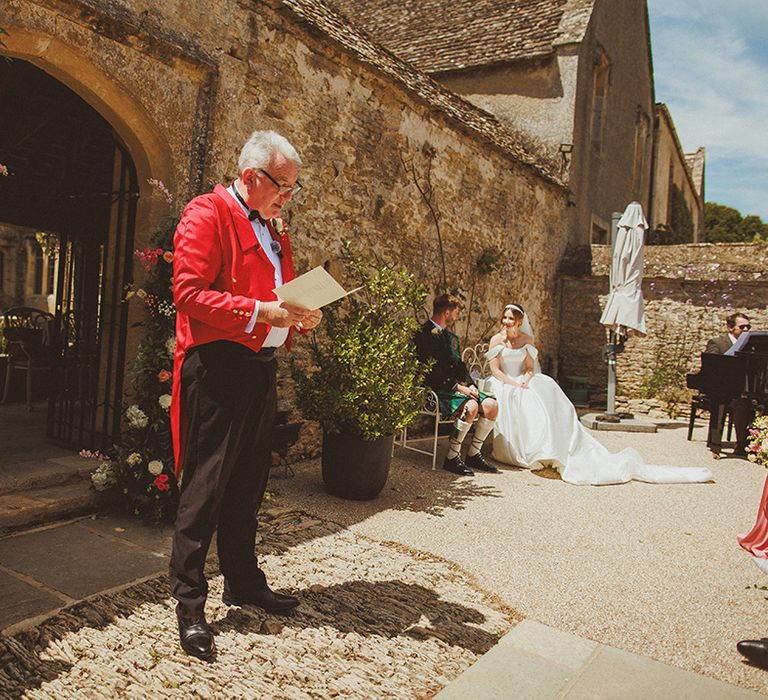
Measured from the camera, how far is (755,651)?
2938 mm

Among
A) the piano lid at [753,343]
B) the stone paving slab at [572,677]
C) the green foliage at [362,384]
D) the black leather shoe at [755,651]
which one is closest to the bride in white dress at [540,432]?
the piano lid at [753,343]

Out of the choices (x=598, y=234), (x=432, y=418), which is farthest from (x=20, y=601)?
(x=598, y=234)

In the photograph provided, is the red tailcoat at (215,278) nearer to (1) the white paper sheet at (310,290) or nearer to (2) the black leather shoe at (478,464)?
(1) the white paper sheet at (310,290)

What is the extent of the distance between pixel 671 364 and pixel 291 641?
1081cm

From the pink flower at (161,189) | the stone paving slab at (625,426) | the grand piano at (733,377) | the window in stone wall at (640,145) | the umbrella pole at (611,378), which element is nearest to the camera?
the pink flower at (161,189)

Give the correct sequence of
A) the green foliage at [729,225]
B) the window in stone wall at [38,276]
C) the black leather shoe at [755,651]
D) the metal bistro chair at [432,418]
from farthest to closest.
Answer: the green foliage at [729,225]
the window in stone wall at [38,276]
the metal bistro chair at [432,418]
the black leather shoe at [755,651]

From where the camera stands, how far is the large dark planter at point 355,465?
5.06m

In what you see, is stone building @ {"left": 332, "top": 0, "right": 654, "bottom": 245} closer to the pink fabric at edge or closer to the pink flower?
Answer: the pink flower

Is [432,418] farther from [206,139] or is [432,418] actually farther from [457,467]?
[206,139]

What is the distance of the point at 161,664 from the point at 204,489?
0.67m

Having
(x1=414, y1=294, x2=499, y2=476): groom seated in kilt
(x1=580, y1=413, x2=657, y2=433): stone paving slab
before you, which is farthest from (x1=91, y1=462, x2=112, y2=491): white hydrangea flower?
(x1=580, y1=413, x2=657, y2=433): stone paving slab

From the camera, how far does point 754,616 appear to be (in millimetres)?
3471

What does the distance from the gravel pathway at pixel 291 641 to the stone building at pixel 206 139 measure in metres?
2.26

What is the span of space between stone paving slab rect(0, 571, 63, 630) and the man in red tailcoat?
2.19 feet
